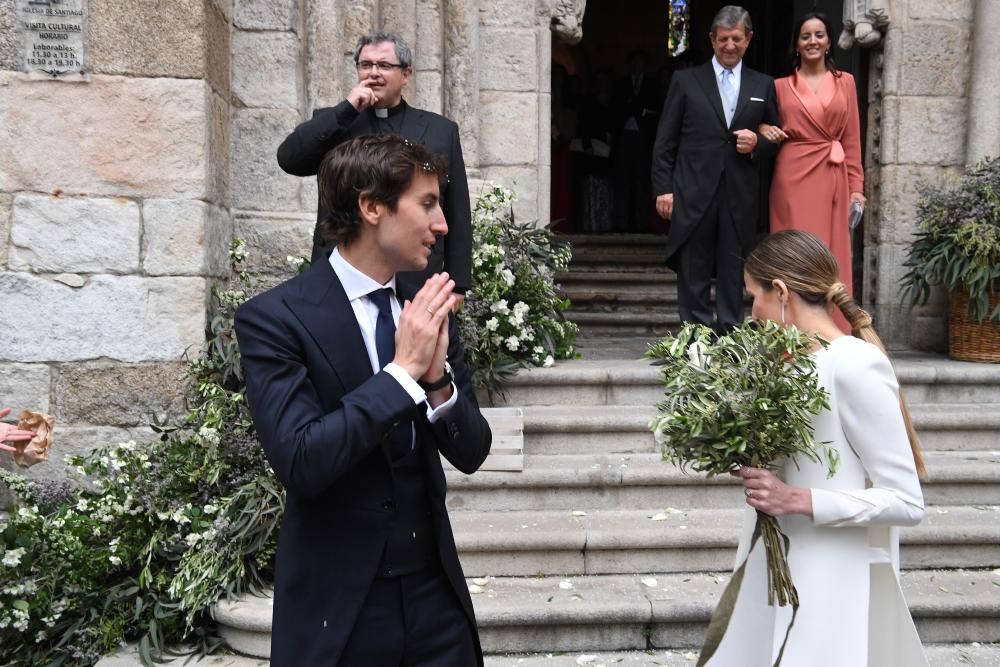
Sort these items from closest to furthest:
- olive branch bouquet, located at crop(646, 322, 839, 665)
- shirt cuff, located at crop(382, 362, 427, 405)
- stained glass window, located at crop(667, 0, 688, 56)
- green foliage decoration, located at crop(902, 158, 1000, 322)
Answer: shirt cuff, located at crop(382, 362, 427, 405) < olive branch bouquet, located at crop(646, 322, 839, 665) < green foliage decoration, located at crop(902, 158, 1000, 322) < stained glass window, located at crop(667, 0, 688, 56)

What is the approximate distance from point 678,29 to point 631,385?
1088 centimetres

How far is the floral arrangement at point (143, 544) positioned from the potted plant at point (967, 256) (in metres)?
4.23

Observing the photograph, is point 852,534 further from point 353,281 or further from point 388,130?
point 388,130

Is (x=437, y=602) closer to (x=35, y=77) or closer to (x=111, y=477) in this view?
(x=111, y=477)

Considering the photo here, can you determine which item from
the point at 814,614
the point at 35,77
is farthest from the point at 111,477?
the point at 814,614

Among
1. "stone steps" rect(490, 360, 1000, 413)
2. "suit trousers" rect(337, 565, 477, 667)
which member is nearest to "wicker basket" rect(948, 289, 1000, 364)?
"stone steps" rect(490, 360, 1000, 413)

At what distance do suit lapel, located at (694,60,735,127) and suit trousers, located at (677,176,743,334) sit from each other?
0.36 meters

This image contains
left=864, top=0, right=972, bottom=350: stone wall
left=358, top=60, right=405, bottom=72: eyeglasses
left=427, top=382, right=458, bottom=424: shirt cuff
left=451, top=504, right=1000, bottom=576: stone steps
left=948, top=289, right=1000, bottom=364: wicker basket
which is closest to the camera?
left=427, top=382, right=458, bottom=424: shirt cuff

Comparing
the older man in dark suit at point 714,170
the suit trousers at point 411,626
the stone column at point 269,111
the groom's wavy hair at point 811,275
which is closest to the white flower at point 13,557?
the stone column at point 269,111

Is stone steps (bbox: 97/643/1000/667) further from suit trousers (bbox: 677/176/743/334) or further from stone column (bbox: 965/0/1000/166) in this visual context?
stone column (bbox: 965/0/1000/166)

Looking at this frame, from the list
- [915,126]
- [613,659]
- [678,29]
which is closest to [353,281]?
[613,659]

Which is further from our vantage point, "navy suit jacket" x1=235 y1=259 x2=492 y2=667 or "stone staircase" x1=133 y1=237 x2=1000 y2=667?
"stone staircase" x1=133 y1=237 x2=1000 y2=667

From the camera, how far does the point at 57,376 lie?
467cm

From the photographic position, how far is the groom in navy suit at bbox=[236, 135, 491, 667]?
1767 mm
